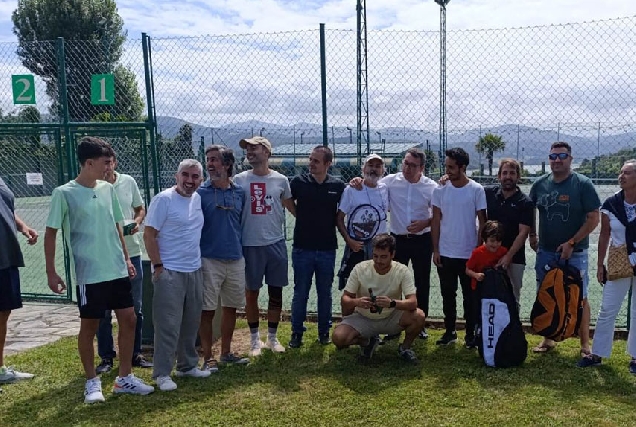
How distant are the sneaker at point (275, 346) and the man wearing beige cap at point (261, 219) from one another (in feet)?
0.59

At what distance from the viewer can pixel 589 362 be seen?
5.29m

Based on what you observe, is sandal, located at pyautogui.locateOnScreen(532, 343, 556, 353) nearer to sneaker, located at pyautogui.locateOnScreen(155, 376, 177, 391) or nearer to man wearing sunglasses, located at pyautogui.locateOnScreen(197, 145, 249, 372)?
man wearing sunglasses, located at pyautogui.locateOnScreen(197, 145, 249, 372)

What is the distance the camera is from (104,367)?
17.7 ft

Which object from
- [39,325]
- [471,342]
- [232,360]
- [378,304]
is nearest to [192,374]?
[232,360]

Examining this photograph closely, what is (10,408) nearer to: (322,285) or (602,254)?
(322,285)

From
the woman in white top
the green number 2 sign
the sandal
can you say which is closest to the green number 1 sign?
the green number 2 sign

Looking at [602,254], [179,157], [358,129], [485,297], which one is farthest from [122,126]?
[602,254]

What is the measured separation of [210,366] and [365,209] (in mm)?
1916

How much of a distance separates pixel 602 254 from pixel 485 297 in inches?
38.8

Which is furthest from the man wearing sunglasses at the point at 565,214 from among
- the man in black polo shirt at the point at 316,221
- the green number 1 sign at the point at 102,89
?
the green number 1 sign at the point at 102,89

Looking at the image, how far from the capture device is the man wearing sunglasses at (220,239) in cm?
521

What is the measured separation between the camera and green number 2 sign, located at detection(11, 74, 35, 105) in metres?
7.70

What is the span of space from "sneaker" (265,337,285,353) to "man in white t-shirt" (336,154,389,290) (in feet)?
3.61

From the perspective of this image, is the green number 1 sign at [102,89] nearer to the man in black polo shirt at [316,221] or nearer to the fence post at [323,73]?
the fence post at [323,73]
